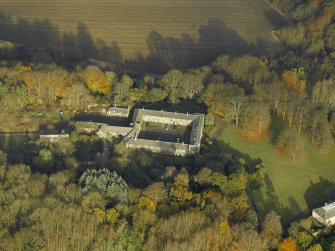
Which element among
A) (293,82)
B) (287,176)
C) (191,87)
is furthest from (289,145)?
(191,87)

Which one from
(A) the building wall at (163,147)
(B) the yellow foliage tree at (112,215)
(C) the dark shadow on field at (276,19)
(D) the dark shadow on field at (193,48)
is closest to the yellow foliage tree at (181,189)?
(B) the yellow foliage tree at (112,215)

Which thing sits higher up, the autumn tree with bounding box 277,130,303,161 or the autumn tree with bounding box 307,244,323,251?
the autumn tree with bounding box 277,130,303,161

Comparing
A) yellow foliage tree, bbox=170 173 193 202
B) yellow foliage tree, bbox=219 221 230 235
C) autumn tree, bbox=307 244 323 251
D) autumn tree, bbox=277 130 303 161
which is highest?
autumn tree, bbox=277 130 303 161

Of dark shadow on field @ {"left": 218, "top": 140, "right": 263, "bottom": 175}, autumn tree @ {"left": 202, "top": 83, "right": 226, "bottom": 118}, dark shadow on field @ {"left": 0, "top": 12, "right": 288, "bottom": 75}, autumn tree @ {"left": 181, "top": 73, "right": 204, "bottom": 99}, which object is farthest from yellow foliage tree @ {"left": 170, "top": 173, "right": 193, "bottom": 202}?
dark shadow on field @ {"left": 0, "top": 12, "right": 288, "bottom": 75}

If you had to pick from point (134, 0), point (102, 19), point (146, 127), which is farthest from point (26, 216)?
point (134, 0)

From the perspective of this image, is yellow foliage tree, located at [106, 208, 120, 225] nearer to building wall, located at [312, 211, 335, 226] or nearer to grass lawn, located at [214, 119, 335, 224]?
grass lawn, located at [214, 119, 335, 224]

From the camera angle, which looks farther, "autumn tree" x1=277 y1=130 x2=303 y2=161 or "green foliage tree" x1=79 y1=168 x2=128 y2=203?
"autumn tree" x1=277 y1=130 x2=303 y2=161

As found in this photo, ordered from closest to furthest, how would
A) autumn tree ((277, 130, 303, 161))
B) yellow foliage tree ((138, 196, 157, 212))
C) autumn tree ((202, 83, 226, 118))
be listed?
1. yellow foliage tree ((138, 196, 157, 212))
2. autumn tree ((277, 130, 303, 161))
3. autumn tree ((202, 83, 226, 118))
